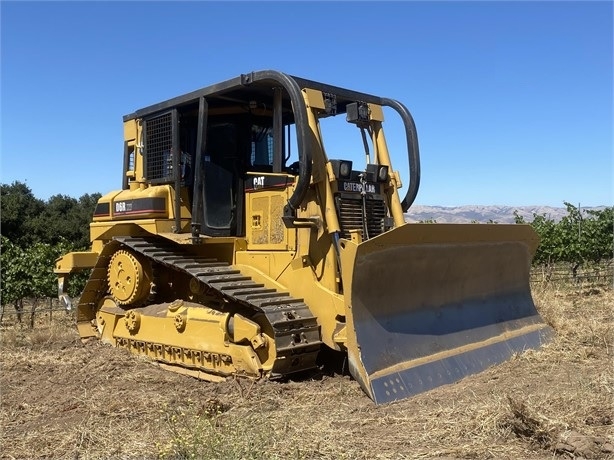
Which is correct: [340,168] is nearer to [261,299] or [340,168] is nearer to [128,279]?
[261,299]

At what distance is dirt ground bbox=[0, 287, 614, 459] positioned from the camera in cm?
383

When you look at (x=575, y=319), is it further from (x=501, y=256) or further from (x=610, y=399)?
(x=610, y=399)

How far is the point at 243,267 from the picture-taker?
21.9 ft

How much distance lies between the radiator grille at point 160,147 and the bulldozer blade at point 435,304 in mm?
2852

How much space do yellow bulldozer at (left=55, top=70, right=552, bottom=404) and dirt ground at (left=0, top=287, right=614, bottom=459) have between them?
34 centimetres

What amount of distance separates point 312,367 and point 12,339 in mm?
5363

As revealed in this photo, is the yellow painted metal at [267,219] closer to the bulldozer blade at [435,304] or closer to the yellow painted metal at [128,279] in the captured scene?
the bulldozer blade at [435,304]

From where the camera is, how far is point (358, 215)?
639cm

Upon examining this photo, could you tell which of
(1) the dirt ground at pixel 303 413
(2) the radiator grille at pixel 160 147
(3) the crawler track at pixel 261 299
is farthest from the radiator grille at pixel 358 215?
(2) the radiator grille at pixel 160 147

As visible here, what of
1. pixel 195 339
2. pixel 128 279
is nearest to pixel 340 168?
pixel 195 339

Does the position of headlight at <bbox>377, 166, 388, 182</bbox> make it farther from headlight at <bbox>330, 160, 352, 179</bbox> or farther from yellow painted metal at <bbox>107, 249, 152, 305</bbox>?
yellow painted metal at <bbox>107, 249, 152, 305</bbox>

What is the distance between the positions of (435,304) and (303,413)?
208 centimetres

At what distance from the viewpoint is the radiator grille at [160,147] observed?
738cm

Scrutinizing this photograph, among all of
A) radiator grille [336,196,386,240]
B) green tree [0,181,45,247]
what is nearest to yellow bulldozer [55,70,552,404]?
radiator grille [336,196,386,240]
